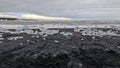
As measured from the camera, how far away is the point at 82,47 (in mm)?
4465

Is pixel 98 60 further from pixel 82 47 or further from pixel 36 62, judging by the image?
pixel 36 62

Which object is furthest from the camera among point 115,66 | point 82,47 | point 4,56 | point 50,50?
point 82,47

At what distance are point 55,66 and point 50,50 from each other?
0.80 meters

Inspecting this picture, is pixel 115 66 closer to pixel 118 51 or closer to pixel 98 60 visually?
pixel 98 60

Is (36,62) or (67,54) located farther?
(67,54)

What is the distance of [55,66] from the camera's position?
11.2 feet

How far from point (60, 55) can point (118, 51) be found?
136cm

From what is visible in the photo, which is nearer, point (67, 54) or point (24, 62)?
point (24, 62)

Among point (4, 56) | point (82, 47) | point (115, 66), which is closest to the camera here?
point (115, 66)

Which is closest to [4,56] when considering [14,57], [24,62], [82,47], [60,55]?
[14,57]

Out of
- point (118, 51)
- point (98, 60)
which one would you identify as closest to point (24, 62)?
point (98, 60)

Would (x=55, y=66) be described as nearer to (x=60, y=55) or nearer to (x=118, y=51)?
(x=60, y=55)

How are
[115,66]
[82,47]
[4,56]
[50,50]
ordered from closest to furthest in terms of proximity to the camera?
[115,66] → [4,56] → [50,50] → [82,47]

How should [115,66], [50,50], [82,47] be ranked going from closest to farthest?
1. [115,66]
2. [50,50]
3. [82,47]
